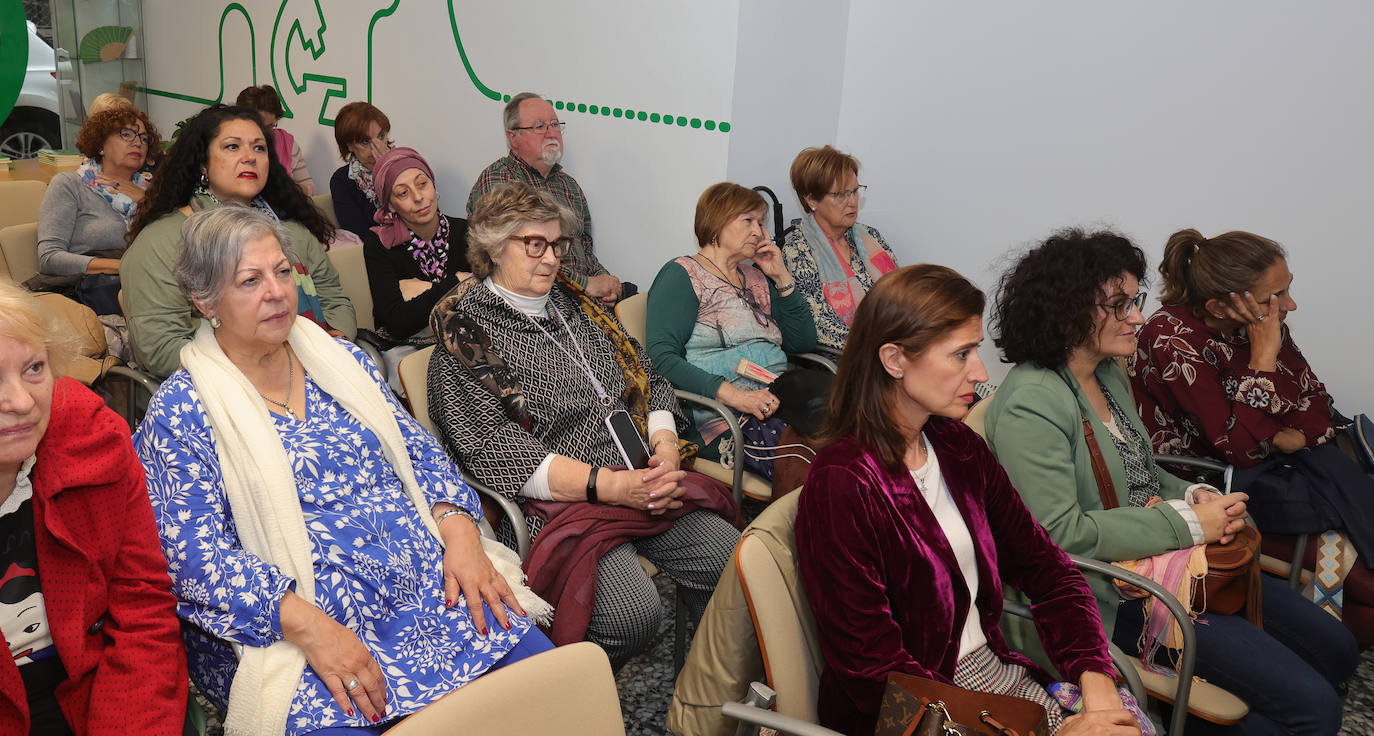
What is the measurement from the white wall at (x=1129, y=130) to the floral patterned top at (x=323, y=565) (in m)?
2.88

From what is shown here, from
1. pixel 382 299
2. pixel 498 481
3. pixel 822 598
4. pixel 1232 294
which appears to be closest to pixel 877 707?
pixel 822 598

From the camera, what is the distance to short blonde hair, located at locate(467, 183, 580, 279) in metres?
2.69

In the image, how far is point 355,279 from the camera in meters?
3.74

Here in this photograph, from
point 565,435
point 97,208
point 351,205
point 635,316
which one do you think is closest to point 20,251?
point 97,208

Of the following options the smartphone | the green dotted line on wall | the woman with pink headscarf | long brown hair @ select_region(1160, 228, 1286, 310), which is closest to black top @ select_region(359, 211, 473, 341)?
the woman with pink headscarf

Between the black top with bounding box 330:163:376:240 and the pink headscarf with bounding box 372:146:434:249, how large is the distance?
1.22m

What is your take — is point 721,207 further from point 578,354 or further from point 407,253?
point 407,253

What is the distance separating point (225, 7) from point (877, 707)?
688 centimetres

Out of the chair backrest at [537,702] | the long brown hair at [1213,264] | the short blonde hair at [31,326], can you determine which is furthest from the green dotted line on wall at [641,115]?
the chair backrest at [537,702]

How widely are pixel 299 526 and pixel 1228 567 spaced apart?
2037mm

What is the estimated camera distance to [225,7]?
22.3ft

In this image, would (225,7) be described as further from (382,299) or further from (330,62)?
(382,299)

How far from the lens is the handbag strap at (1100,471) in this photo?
2400mm

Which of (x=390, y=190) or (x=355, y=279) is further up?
(x=390, y=190)
